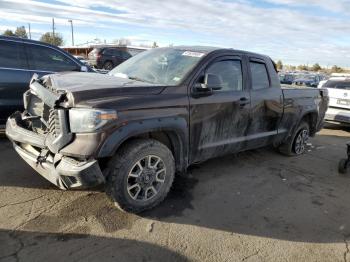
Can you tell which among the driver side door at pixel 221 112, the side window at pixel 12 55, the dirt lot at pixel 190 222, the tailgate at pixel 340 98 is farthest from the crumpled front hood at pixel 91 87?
the tailgate at pixel 340 98

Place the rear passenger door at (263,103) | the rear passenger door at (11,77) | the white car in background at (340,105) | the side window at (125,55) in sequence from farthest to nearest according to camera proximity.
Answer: the side window at (125,55)
the white car in background at (340,105)
the rear passenger door at (11,77)
the rear passenger door at (263,103)

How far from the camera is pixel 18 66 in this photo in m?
6.09

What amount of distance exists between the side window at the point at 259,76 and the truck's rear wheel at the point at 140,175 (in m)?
2.04

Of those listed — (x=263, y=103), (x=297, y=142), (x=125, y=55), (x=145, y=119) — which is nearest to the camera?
(x=145, y=119)

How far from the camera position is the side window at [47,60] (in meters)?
6.30

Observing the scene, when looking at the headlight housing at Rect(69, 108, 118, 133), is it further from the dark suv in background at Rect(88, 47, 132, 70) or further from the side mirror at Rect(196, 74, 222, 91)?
the dark suv in background at Rect(88, 47, 132, 70)

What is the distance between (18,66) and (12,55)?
0.21m

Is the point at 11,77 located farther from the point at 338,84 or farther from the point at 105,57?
the point at 105,57

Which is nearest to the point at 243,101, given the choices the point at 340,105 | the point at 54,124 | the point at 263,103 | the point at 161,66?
the point at 263,103

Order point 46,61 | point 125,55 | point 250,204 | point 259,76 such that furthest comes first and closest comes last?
point 125,55 → point 46,61 → point 259,76 → point 250,204

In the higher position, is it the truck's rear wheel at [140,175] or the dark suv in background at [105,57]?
the dark suv in background at [105,57]

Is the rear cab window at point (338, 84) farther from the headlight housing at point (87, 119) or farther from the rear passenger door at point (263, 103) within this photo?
the headlight housing at point (87, 119)

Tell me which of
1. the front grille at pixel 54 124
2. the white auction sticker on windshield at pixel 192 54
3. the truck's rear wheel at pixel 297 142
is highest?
the white auction sticker on windshield at pixel 192 54

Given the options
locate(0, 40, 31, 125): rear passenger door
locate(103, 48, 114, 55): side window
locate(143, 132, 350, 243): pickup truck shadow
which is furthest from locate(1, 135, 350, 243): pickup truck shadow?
locate(103, 48, 114, 55): side window
